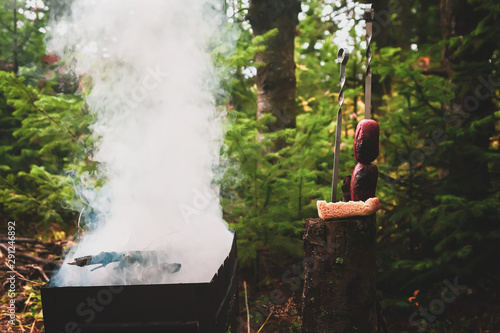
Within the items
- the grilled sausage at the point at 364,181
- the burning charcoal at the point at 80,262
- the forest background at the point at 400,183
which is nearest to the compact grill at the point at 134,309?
the burning charcoal at the point at 80,262

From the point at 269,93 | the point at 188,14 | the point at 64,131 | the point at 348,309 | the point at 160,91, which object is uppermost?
the point at 188,14

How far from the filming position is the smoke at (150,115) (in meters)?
3.37

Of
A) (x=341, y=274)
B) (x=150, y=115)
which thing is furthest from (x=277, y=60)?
(x=341, y=274)

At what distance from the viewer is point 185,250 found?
2.92 metres

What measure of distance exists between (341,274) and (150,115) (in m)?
2.83

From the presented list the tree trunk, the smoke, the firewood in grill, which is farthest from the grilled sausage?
the tree trunk

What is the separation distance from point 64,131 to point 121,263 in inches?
117

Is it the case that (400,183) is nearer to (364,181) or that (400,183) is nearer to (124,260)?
(364,181)

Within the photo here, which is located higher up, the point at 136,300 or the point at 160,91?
the point at 160,91

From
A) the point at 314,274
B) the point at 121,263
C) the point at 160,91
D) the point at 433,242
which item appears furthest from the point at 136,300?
the point at 433,242

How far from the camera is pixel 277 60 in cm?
541

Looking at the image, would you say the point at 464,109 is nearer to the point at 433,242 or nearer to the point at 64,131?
the point at 433,242

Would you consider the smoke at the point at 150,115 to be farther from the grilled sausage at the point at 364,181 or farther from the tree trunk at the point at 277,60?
the grilled sausage at the point at 364,181

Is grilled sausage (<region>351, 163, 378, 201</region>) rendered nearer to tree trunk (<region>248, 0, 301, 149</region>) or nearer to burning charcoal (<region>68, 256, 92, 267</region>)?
burning charcoal (<region>68, 256, 92, 267</region>)
